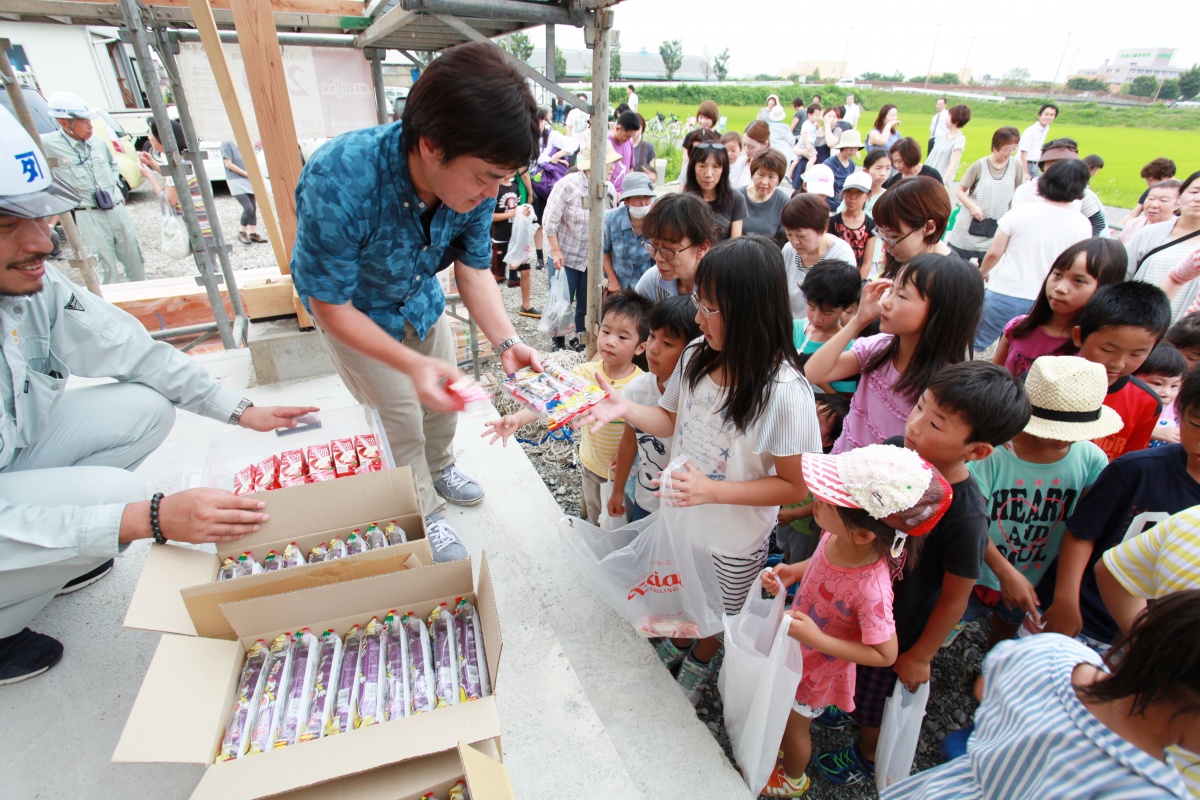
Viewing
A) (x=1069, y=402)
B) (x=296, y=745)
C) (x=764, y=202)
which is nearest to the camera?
(x=296, y=745)

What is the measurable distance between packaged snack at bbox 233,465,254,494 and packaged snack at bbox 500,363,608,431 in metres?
0.94

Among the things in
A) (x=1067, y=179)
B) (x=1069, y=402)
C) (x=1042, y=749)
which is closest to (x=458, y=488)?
(x=1042, y=749)

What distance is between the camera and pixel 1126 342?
6.68 ft

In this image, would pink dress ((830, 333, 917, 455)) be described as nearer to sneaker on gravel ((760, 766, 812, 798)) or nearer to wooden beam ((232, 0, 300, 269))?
sneaker on gravel ((760, 766, 812, 798))

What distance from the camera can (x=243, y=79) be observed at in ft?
11.7

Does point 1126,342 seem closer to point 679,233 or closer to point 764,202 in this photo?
point 679,233

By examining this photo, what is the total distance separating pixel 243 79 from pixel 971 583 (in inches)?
180

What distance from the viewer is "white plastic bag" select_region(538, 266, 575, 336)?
16.7 feet

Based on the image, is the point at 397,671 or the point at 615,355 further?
the point at 615,355

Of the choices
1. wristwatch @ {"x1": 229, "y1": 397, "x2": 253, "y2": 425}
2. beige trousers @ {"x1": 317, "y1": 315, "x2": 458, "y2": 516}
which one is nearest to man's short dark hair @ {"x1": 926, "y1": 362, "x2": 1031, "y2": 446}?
beige trousers @ {"x1": 317, "y1": 315, "x2": 458, "y2": 516}

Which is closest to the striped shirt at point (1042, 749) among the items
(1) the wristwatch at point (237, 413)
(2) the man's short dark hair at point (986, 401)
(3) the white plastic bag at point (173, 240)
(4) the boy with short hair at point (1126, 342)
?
(2) the man's short dark hair at point (986, 401)

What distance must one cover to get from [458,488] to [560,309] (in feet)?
9.02

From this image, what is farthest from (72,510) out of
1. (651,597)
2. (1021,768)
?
(1021,768)

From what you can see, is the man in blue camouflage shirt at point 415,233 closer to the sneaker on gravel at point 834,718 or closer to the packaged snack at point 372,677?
the packaged snack at point 372,677
